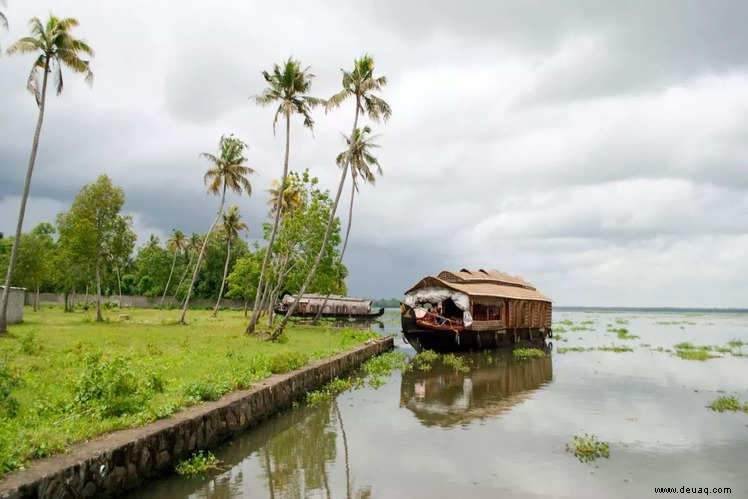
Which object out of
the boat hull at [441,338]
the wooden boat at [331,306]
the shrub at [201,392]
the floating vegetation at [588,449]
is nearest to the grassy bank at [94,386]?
the shrub at [201,392]

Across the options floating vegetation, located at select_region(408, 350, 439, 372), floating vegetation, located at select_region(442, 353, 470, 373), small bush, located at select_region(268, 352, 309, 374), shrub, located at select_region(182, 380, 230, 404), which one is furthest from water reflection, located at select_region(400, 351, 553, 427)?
shrub, located at select_region(182, 380, 230, 404)

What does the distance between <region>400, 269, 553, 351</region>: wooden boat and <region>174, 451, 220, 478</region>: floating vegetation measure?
57.0 ft

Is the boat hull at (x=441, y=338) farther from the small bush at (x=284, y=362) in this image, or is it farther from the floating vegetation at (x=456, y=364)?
the small bush at (x=284, y=362)

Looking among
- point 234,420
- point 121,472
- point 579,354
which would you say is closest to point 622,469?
point 234,420

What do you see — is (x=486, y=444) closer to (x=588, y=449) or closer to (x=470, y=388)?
(x=588, y=449)

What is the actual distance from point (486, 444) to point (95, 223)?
1111 inches

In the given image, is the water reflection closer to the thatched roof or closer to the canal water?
the canal water

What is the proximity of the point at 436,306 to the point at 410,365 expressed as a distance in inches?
254

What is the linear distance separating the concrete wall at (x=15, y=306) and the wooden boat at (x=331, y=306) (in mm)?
22901

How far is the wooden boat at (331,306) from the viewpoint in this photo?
4862cm

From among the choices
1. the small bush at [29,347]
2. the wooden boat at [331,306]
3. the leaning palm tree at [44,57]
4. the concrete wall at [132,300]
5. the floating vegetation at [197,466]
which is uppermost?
the leaning palm tree at [44,57]

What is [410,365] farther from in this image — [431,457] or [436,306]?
[431,457]

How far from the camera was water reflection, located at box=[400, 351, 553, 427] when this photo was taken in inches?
493

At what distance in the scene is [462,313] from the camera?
26922 mm
